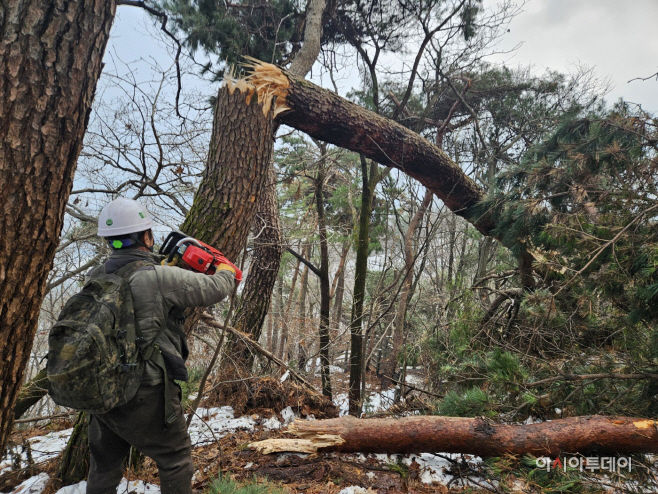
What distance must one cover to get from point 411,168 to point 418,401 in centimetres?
287

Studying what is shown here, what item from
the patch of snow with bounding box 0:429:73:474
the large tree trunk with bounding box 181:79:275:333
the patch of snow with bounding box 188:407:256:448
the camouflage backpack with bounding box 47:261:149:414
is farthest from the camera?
the patch of snow with bounding box 188:407:256:448

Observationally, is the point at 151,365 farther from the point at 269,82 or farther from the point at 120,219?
the point at 269,82

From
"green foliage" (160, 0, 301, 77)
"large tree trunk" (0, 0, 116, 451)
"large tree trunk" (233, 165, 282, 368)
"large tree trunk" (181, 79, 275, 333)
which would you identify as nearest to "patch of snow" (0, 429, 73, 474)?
"large tree trunk" (181, 79, 275, 333)

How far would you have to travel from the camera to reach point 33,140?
164 centimetres

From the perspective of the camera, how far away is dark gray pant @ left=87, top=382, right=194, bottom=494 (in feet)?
6.61

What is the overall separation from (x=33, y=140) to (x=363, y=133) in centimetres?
328

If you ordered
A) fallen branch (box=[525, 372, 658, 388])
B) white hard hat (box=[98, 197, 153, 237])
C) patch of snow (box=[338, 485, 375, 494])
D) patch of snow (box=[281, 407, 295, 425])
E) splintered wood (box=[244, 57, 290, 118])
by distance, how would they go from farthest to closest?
patch of snow (box=[281, 407, 295, 425]) → splintered wood (box=[244, 57, 290, 118]) → fallen branch (box=[525, 372, 658, 388]) → patch of snow (box=[338, 485, 375, 494]) → white hard hat (box=[98, 197, 153, 237])

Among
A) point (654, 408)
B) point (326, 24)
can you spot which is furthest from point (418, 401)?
point (326, 24)

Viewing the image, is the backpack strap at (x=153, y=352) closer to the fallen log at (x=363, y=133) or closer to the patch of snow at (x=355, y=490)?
the patch of snow at (x=355, y=490)

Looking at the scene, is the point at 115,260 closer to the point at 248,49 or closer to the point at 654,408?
the point at 654,408

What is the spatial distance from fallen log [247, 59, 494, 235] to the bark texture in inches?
10.6

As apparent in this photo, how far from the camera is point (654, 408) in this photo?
2.77 meters

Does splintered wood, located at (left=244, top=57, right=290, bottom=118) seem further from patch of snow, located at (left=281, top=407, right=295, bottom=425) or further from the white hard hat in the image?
patch of snow, located at (left=281, top=407, right=295, bottom=425)

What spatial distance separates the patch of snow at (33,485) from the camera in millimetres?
2623
